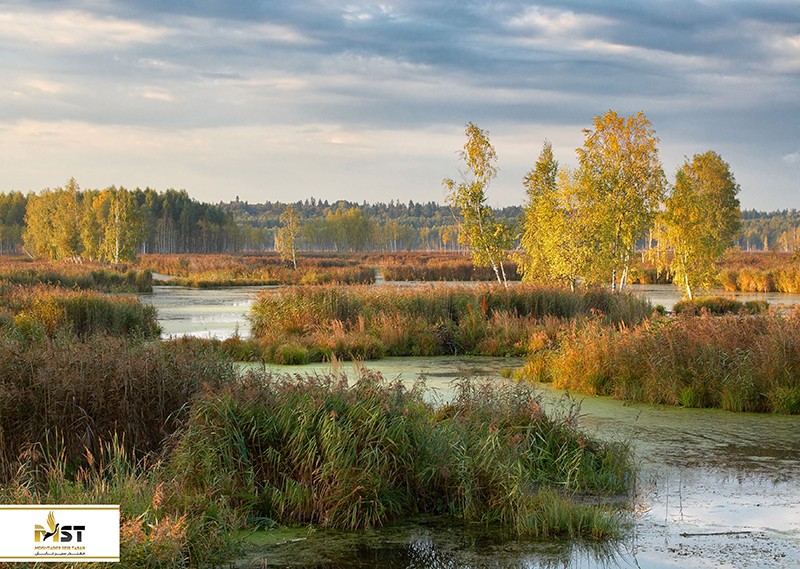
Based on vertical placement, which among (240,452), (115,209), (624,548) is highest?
(115,209)

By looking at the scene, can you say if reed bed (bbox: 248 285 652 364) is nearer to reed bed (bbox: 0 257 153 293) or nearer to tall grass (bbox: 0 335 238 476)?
tall grass (bbox: 0 335 238 476)

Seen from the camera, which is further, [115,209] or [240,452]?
[115,209]

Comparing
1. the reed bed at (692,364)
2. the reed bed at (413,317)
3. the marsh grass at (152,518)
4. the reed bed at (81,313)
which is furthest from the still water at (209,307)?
the marsh grass at (152,518)

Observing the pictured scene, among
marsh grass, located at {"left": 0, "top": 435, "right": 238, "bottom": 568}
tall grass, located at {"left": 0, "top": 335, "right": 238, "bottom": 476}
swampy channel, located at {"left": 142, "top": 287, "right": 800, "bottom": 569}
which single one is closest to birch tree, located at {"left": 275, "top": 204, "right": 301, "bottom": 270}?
swampy channel, located at {"left": 142, "top": 287, "right": 800, "bottom": 569}

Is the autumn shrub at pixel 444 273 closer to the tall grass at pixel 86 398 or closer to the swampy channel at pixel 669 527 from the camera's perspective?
the swampy channel at pixel 669 527

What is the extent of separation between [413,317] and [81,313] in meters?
8.69

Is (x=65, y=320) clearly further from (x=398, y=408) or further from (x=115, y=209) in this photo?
(x=115, y=209)

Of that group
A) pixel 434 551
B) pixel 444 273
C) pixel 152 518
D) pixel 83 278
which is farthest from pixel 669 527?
pixel 444 273

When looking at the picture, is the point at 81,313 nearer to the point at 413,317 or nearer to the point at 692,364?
the point at 413,317

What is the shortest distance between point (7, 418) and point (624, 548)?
584 centimetres

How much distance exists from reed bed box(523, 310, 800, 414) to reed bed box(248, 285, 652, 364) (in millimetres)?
4530

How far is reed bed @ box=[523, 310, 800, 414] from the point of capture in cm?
1351

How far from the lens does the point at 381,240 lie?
598 feet

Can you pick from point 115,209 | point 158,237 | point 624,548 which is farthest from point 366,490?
point 158,237
